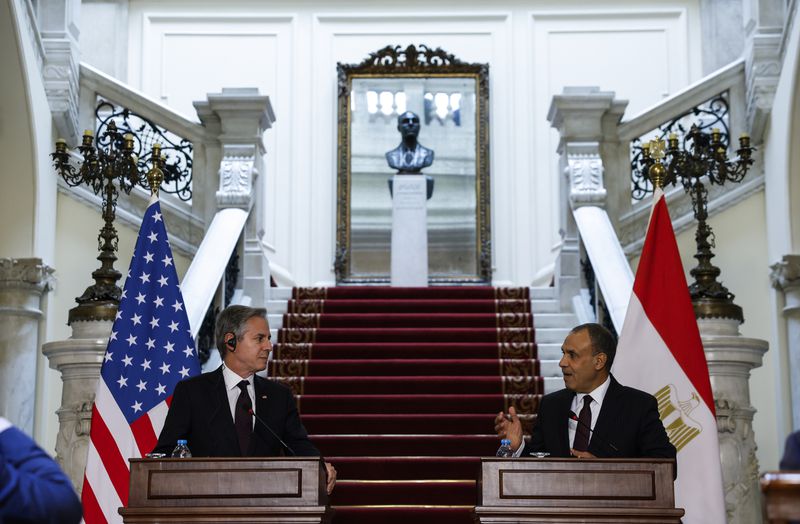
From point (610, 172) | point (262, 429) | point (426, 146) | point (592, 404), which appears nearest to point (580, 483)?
point (592, 404)

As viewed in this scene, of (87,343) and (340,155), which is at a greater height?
(340,155)

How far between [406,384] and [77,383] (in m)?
2.45

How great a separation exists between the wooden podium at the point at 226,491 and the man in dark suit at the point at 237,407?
1.76 ft

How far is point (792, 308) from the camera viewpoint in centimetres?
1060

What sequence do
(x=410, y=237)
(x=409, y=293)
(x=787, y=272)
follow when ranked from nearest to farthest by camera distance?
→ (x=787, y=272)
(x=409, y=293)
(x=410, y=237)

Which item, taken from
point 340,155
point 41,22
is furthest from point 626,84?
point 41,22

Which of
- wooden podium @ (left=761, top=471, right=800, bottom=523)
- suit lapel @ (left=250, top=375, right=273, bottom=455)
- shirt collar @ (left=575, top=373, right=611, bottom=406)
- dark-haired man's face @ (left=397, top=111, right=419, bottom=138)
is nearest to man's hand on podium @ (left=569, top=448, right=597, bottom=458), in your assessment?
shirt collar @ (left=575, top=373, right=611, bottom=406)

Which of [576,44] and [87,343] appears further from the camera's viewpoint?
[576,44]

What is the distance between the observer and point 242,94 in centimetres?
1085

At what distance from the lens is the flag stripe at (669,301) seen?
22.9 feet

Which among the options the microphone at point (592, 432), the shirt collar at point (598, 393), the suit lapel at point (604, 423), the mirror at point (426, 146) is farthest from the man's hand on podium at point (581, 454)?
the mirror at point (426, 146)

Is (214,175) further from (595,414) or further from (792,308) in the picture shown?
(595,414)

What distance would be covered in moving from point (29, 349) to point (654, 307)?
5.73 m

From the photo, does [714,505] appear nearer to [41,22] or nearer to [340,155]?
[41,22]
